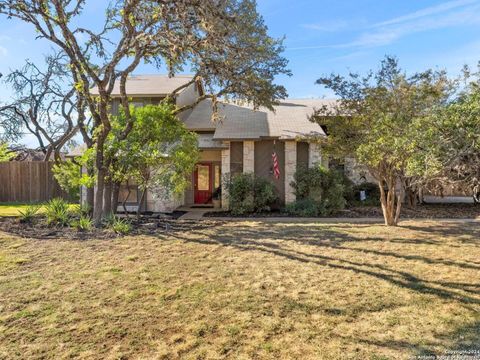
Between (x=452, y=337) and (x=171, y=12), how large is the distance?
8.86 m

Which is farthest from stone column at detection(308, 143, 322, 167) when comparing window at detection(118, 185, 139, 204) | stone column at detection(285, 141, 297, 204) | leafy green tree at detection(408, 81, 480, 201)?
leafy green tree at detection(408, 81, 480, 201)

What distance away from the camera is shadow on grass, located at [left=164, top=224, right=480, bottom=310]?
18.6 ft

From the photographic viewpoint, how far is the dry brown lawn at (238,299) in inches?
152

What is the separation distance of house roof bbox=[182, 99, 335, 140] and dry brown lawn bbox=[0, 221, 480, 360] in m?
8.96

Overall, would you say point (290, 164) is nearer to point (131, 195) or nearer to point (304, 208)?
point (304, 208)

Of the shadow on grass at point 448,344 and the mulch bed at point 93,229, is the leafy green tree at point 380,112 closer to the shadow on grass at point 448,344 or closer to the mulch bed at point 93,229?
the shadow on grass at point 448,344

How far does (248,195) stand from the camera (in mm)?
16203

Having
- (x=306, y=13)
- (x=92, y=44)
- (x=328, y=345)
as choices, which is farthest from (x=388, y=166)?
(x=92, y=44)

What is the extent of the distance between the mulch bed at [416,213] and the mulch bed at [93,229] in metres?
2.93

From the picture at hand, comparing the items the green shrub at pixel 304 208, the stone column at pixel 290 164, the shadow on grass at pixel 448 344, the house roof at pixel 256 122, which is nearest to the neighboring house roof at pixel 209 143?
the house roof at pixel 256 122

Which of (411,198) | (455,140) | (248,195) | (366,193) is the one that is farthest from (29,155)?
(455,140)

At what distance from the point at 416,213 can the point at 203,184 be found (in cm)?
1185

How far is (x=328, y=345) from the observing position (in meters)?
3.84

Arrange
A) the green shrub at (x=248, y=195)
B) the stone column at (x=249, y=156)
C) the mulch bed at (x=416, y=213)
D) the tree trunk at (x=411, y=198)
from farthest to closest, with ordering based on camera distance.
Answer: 1. the tree trunk at (x=411, y=198)
2. the stone column at (x=249, y=156)
3. the green shrub at (x=248, y=195)
4. the mulch bed at (x=416, y=213)
